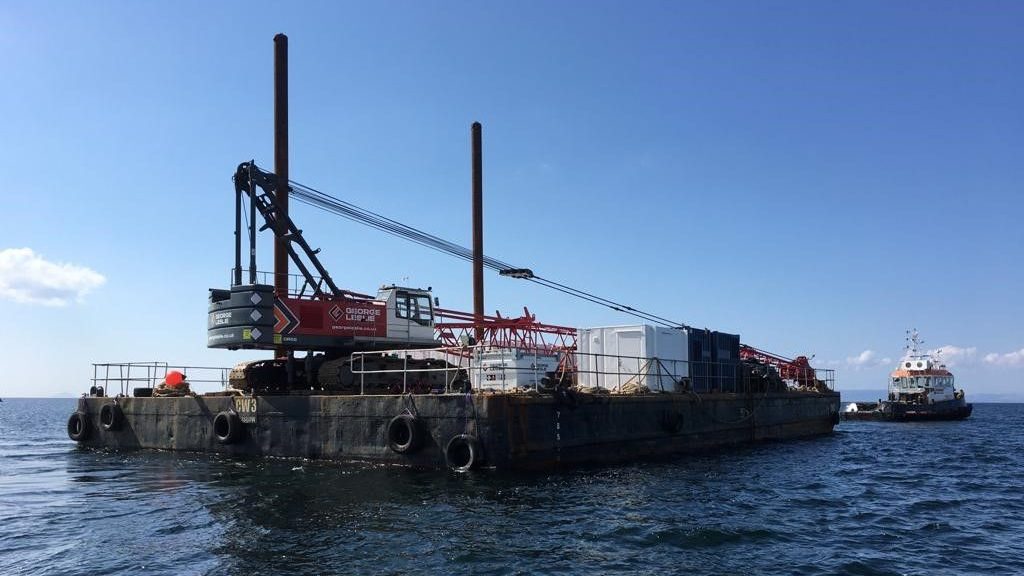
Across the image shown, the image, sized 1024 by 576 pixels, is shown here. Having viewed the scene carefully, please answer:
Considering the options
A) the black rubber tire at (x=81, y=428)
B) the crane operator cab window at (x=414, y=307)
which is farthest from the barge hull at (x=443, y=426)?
the crane operator cab window at (x=414, y=307)

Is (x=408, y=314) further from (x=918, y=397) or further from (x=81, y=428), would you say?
(x=918, y=397)

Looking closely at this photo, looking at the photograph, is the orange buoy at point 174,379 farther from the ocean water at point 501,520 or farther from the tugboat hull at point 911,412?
the tugboat hull at point 911,412

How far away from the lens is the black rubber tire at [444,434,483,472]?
2006 centimetres

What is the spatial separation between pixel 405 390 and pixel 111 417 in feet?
51.9

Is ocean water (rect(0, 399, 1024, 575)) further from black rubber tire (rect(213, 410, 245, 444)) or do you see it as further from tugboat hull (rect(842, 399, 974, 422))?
tugboat hull (rect(842, 399, 974, 422))

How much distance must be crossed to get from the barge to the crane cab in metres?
0.05

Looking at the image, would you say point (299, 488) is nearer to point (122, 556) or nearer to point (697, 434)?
point (122, 556)

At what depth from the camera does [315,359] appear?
93.2 feet

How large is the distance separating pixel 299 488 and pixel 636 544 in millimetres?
9337

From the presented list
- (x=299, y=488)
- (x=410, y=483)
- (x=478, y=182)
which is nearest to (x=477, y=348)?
(x=410, y=483)

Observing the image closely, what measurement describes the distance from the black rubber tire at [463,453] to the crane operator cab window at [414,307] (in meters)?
9.91

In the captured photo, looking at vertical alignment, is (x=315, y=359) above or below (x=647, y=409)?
above

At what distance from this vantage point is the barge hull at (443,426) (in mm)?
20672

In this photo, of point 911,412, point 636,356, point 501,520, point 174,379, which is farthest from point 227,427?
point 911,412
